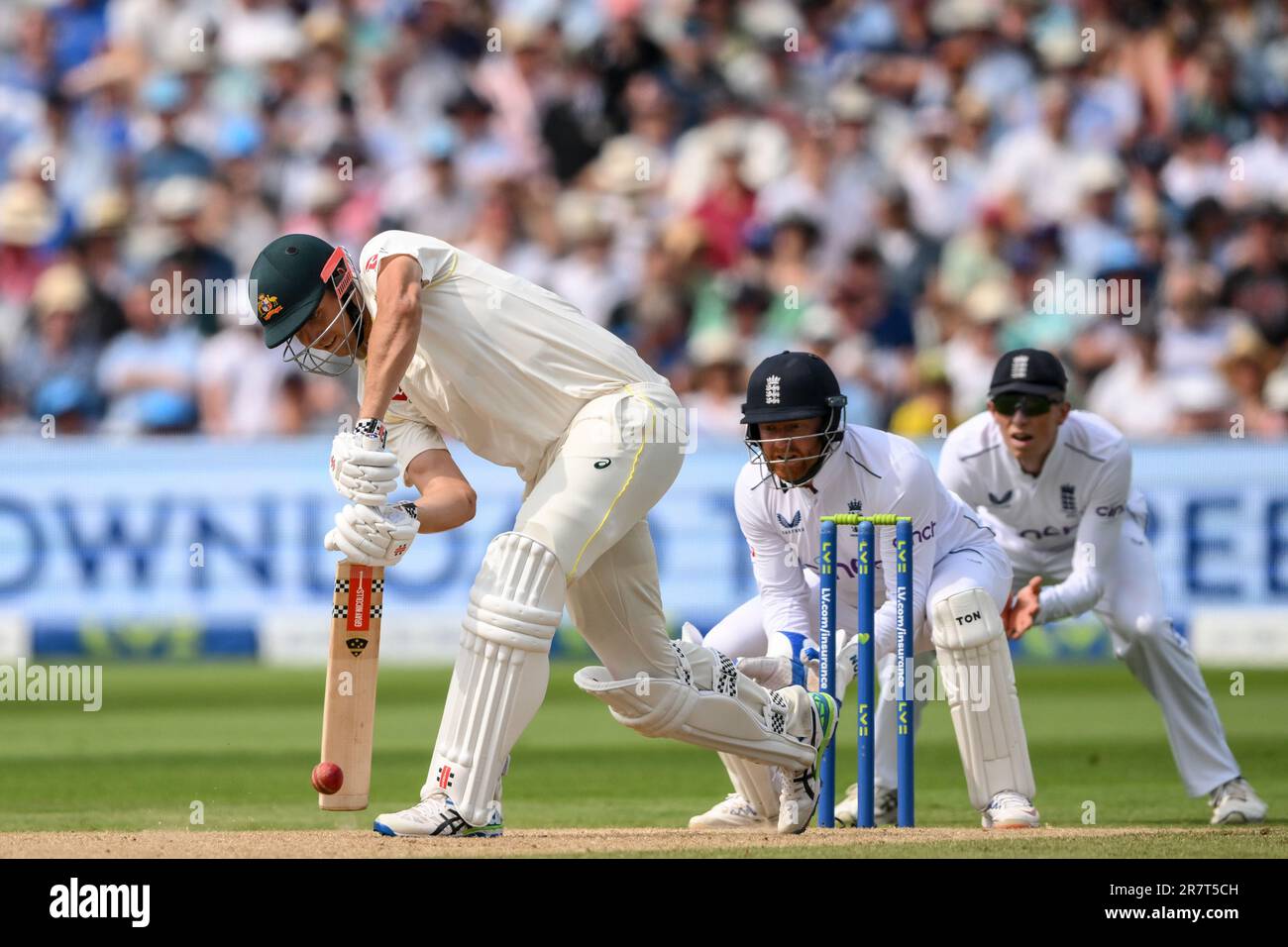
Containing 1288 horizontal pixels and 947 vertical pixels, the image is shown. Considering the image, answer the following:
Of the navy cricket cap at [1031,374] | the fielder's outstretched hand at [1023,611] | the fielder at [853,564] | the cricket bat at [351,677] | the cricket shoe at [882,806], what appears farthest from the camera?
the navy cricket cap at [1031,374]

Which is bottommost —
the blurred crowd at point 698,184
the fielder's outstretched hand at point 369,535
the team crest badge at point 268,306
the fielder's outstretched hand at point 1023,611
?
the fielder's outstretched hand at point 1023,611

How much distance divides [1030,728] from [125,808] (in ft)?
15.7

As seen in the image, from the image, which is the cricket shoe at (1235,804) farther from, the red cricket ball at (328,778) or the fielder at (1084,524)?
the red cricket ball at (328,778)

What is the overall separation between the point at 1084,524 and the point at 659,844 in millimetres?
2992

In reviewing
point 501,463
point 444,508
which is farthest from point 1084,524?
point 444,508

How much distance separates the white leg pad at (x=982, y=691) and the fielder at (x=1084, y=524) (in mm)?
783

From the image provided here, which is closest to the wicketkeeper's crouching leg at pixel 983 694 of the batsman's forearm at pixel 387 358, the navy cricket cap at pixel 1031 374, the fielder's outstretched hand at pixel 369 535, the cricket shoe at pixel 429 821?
the navy cricket cap at pixel 1031 374

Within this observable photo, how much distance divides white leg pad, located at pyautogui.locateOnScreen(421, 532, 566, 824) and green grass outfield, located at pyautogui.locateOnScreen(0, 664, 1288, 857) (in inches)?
29.3

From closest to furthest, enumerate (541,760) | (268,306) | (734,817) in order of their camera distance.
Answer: (268,306) → (734,817) → (541,760)

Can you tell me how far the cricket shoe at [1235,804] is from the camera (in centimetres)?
740

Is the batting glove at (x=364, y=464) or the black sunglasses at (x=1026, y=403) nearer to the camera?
the batting glove at (x=364, y=464)

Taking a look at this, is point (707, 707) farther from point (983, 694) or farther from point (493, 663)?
point (983, 694)

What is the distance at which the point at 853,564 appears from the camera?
7.15 metres

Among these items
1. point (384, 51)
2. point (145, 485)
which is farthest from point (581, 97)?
point (145, 485)
